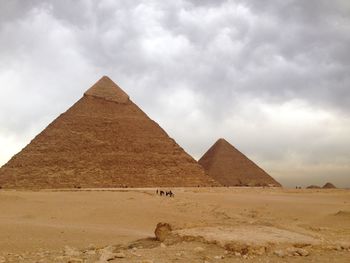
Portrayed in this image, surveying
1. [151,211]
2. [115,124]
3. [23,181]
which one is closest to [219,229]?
[151,211]

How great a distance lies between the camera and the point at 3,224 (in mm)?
10117

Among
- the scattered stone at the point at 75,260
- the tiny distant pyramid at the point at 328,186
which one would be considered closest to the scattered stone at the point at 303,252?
the scattered stone at the point at 75,260

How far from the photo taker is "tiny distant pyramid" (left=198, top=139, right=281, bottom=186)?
53438mm

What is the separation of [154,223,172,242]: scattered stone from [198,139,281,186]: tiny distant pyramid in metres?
45.8

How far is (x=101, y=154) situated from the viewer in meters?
44.1

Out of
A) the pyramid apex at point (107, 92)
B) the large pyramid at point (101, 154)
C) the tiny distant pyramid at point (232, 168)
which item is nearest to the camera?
the large pyramid at point (101, 154)

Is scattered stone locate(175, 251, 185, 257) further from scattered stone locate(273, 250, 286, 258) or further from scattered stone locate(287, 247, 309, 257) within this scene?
scattered stone locate(287, 247, 309, 257)

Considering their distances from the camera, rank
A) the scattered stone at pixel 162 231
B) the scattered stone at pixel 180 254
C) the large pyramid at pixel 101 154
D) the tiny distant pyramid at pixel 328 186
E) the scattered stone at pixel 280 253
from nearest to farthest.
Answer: the scattered stone at pixel 280 253
the scattered stone at pixel 180 254
the scattered stone at pixel 162 231
the large pyramid at pixel 101 154
the tiny distant pyramid at pixel 328 186

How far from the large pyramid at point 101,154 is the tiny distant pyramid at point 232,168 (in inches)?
318

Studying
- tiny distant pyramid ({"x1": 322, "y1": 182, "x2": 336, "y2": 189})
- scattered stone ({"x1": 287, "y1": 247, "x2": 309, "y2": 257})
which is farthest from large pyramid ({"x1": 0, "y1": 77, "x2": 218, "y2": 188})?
scattered stone ({"x1": 287, "y1": 247, "x2": 309, "y2": 257})

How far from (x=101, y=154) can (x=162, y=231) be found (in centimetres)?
3785

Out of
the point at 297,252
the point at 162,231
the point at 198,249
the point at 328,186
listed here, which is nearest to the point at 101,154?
the point at 328,186

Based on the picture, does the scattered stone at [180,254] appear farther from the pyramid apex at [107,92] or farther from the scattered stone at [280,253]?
the pyramid apex at [107,92]

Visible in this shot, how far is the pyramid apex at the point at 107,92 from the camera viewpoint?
5228 cm
